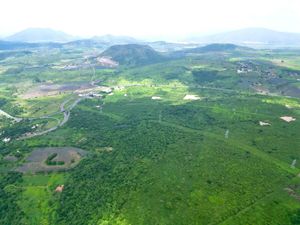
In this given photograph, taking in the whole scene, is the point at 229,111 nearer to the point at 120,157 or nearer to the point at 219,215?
the point at 120,157

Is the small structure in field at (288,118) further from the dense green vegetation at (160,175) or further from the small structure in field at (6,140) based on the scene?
the small structure in field at (6,140)

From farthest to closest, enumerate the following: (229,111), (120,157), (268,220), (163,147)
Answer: (229,111) → (163,147) → (120,157) → (268,220)

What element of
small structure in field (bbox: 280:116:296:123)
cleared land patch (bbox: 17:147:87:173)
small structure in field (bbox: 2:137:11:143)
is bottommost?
small structure in field (bbox: 2:137:11:143)

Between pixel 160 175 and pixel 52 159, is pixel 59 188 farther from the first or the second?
pixel 160 175

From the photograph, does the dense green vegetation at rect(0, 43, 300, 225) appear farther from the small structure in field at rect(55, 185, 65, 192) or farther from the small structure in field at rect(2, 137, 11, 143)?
the small structure in field at rect(2, 137, 11, 143)

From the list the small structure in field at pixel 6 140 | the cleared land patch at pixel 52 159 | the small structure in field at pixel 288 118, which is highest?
the small structure in field at pixel 288 118

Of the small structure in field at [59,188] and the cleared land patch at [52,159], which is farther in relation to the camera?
the cleared land patch at [52,159]

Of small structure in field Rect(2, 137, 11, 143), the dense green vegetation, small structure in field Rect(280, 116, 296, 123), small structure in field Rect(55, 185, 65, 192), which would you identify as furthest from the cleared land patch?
small structure in field Rect(280, 116, 296, 123)

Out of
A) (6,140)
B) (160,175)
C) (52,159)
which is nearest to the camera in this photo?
(160,175)

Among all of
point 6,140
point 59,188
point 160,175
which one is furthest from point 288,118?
point 6,140

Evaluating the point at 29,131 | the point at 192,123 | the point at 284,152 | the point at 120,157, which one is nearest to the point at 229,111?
the point at 192,123

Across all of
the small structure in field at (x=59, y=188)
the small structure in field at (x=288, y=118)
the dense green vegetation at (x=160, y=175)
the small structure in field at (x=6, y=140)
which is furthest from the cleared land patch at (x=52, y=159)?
the small structure in field at (x=288, y=118)
